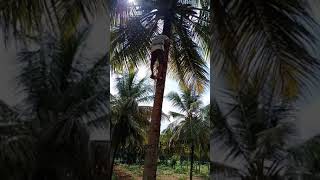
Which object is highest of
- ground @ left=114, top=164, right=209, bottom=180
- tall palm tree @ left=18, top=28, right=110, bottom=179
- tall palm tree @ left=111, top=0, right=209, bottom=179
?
tall palm tree @ left=111, top=0, right=209, bottom=179

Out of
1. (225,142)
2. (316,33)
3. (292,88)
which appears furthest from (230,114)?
(292,88)

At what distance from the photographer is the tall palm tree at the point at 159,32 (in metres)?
9.41

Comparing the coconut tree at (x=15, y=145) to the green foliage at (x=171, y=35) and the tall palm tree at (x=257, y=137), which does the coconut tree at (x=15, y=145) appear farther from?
the tall palm tree at (x=257, y=137)

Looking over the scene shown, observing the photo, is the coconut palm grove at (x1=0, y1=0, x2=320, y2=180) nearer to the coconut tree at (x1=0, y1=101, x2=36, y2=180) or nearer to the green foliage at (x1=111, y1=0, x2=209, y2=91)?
the coconut tree at (x1=0, y1=101, x2=36, y2=180)

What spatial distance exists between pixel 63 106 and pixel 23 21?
278 cm

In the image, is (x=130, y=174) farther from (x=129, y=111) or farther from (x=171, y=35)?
(x=171, y=35)

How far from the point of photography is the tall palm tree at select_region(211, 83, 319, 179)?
7184 mm

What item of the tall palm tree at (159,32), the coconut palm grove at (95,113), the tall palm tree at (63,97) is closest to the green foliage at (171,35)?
the tall palm tree at (159,32)

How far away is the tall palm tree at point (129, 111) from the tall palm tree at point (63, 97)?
37.7 ft

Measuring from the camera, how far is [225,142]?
7582mm

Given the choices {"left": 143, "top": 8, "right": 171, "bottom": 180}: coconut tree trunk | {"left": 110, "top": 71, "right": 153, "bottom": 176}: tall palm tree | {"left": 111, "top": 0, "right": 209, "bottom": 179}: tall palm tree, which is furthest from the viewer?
{"left": 110, "top": 71, "right": 153, "bottom": 176}: tall palm tree

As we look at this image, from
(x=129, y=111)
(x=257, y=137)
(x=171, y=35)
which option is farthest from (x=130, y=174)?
(x=257, y=137)

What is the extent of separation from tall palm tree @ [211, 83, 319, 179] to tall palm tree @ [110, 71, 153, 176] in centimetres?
1196

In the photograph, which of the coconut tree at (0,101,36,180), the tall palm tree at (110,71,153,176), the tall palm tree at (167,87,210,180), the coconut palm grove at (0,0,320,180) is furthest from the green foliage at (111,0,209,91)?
the tall palm tree at (167,87,210,180)
